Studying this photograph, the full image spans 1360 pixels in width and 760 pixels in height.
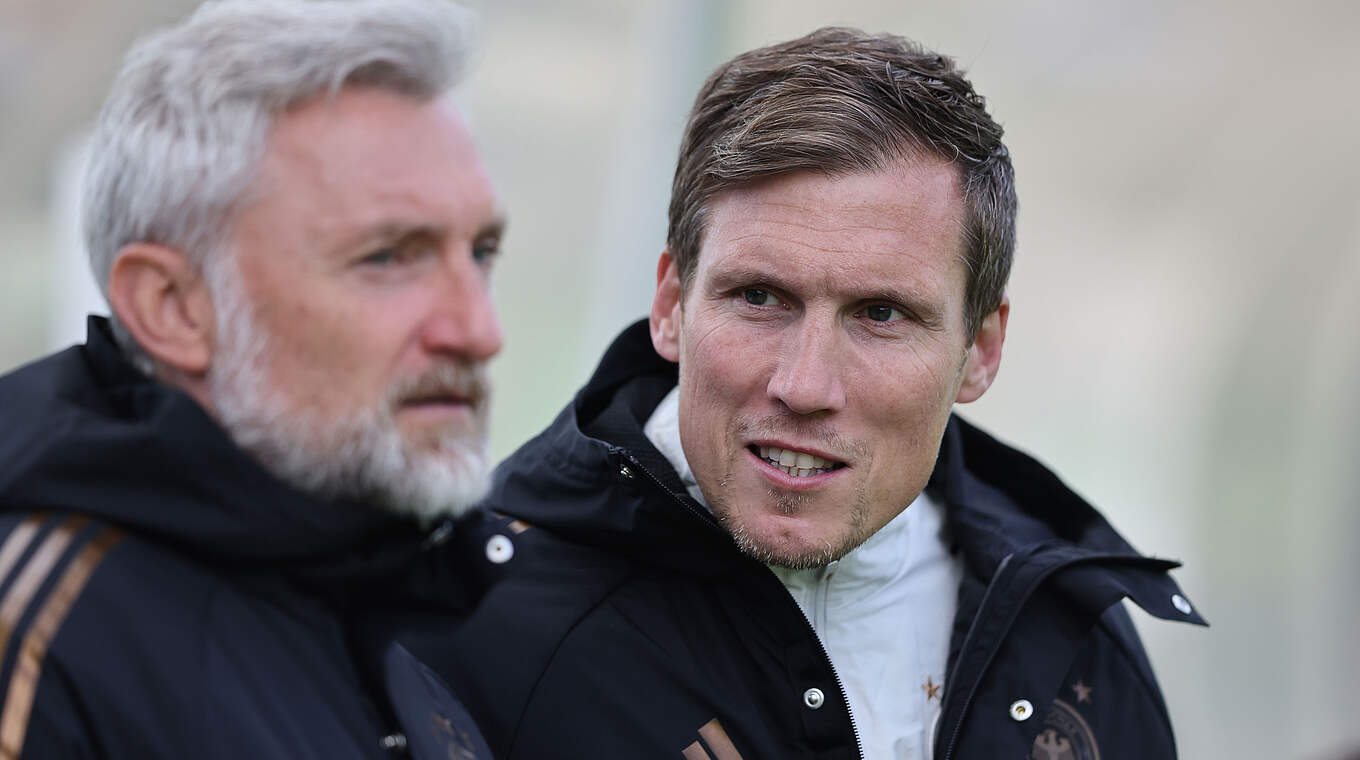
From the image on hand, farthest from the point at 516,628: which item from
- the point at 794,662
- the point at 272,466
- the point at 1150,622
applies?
the point at 1150,622

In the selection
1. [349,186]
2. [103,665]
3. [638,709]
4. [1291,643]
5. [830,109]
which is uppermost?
[830,109]

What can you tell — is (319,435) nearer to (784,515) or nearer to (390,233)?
(390,233)

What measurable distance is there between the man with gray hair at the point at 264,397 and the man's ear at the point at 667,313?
72 centimetres

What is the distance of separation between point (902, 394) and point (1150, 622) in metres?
6.68

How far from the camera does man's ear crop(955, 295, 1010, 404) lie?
250cm

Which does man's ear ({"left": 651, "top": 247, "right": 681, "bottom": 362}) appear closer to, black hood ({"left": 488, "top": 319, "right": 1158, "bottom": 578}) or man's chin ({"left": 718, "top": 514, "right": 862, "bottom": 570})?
black hood ({"left": 488, "top": 319, "right": 1158, "bottom": 578})

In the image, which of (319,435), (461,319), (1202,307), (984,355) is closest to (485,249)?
(461,319)

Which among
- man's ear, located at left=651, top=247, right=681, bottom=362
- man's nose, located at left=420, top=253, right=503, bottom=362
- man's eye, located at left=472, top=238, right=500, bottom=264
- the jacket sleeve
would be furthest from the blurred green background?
the jacket sleeve

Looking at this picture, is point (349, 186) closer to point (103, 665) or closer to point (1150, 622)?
point (103, 665)

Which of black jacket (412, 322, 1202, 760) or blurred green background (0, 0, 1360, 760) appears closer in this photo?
black jacket (412, 322, 1202, 760)

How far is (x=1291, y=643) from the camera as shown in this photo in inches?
328

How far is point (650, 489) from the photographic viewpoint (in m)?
2.21

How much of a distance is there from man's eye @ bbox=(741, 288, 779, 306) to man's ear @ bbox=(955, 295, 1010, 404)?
1.48 feet

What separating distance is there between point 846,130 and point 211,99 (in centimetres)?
106
